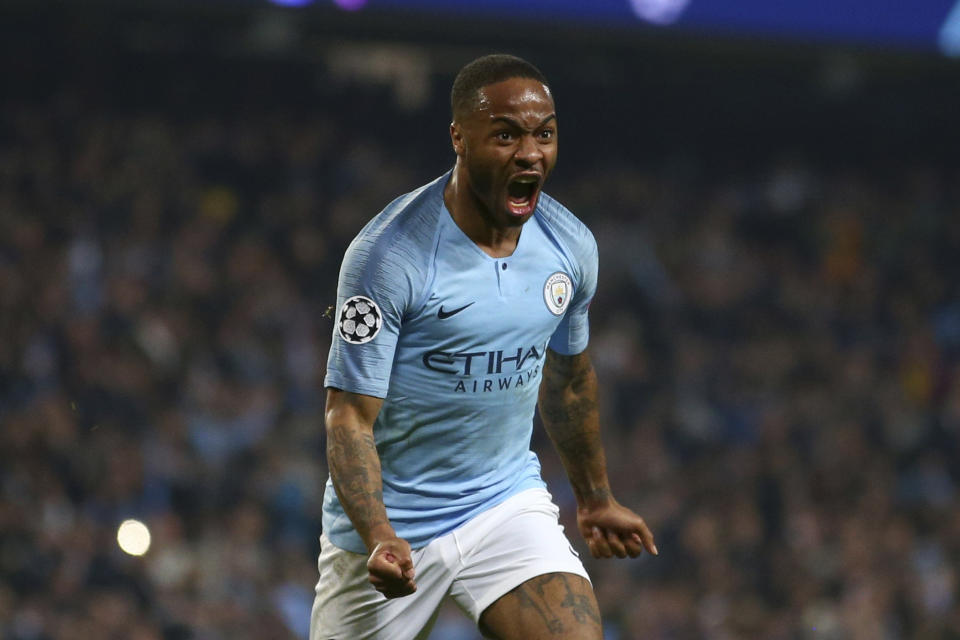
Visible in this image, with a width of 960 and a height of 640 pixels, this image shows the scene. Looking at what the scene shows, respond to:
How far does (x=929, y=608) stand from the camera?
9.42 m

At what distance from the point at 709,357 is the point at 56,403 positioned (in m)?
5.57

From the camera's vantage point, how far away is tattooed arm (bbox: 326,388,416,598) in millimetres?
3176

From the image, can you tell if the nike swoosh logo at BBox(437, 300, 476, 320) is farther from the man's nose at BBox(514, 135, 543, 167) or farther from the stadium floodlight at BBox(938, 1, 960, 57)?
the stadium floodlight at BBox(938, 1, 960, 57)

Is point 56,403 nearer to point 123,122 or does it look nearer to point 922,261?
point 123,122

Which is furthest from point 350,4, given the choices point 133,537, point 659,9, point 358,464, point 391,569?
point 391,569

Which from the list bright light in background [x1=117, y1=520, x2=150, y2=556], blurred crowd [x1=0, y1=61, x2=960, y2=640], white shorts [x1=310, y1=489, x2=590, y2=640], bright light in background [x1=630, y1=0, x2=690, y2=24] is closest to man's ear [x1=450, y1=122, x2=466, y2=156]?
white shorts [x1=310, y1=489, x2=590, y2=640]

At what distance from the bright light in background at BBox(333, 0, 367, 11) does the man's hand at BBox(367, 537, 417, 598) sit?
290 inches

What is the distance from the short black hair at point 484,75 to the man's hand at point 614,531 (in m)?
1.16

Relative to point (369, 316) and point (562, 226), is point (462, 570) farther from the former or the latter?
point (562, 226)

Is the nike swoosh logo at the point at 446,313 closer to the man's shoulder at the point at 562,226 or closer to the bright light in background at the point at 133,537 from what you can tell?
the man's shoulder at the point at 562,226

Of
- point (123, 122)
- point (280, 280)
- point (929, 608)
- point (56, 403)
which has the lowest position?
point (929, 608)

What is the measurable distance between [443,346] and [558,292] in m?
0.38

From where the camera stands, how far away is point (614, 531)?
3.72 m

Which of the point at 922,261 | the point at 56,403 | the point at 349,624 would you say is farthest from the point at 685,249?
the point at 349,624
